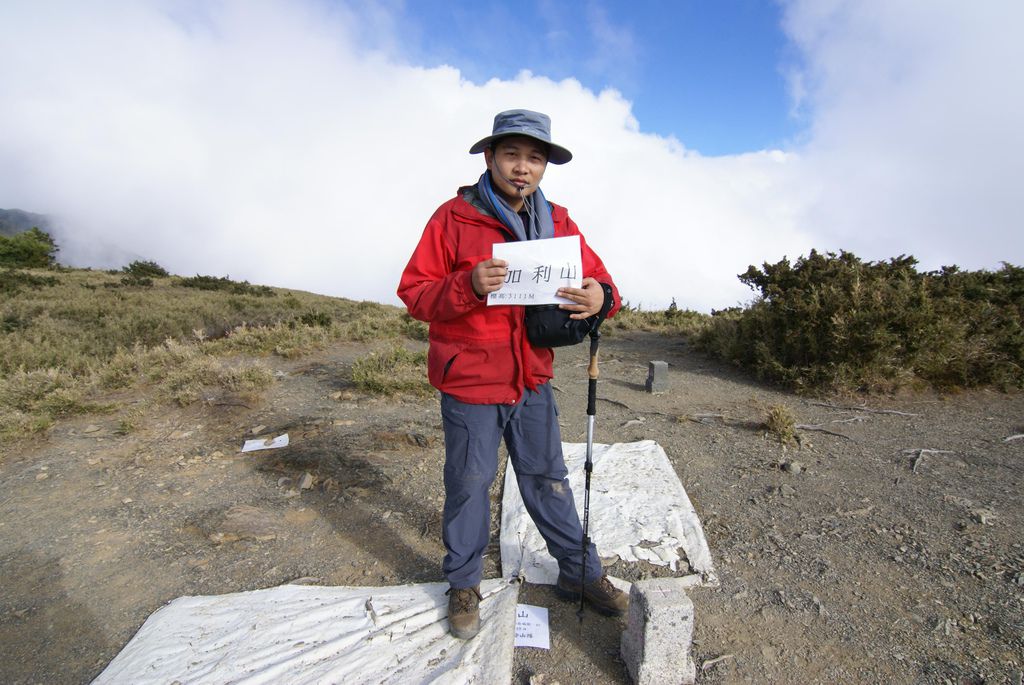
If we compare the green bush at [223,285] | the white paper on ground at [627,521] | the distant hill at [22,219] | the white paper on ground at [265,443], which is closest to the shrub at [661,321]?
the white paper on ground at [627,521]

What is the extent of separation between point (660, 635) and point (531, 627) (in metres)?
Answer: 0.66

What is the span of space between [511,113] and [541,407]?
121 cm

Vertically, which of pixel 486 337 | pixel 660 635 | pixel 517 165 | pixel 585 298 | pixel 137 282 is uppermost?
pixel 137 282

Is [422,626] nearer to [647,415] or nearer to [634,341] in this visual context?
[647,415]

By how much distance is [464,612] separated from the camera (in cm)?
232

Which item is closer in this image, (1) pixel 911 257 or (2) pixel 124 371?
(2) pixel 124 371

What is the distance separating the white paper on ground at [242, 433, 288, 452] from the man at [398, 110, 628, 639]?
114 inches

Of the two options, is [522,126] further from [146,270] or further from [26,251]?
[26,251]

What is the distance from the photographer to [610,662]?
222 centimetres

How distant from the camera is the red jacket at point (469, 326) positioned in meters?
2.11

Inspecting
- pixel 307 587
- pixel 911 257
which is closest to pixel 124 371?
pixel 307 587

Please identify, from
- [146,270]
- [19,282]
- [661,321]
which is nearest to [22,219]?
[146,270]

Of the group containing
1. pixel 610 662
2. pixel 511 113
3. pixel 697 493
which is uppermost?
pixel 511 113

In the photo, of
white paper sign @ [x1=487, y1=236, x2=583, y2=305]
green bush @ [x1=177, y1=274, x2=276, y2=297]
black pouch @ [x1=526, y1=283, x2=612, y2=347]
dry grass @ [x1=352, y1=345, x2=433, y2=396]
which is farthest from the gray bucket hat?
green bush @ [x1=177, y1=274, x2=276, y2=297]
